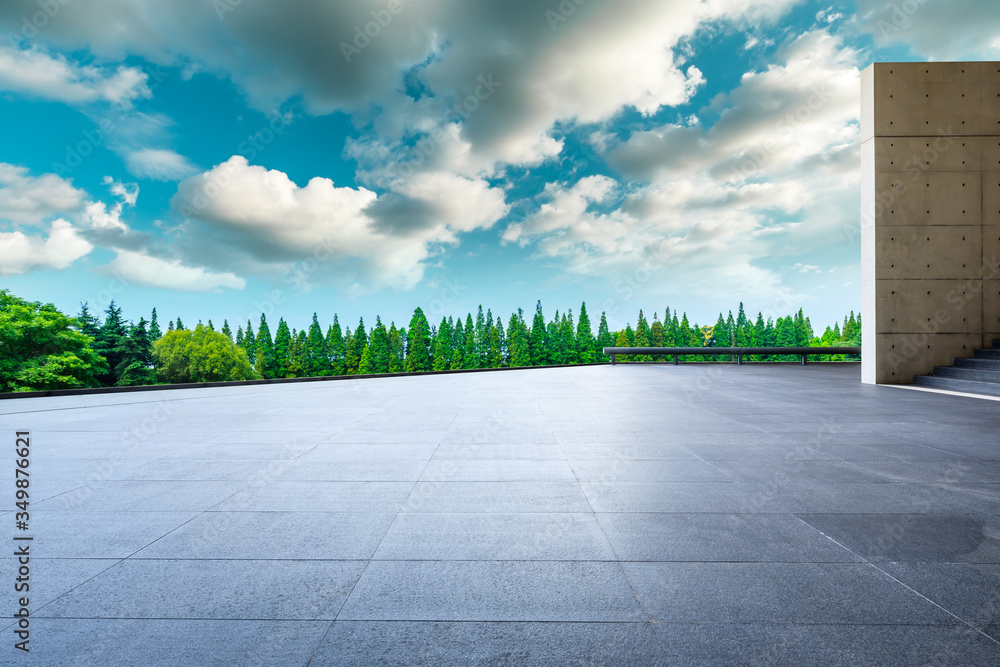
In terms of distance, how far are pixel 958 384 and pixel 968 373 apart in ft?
2.26

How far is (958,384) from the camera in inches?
444

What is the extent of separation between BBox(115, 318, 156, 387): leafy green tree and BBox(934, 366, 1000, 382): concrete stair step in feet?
188

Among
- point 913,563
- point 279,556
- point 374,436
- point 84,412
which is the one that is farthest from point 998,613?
point 84,412

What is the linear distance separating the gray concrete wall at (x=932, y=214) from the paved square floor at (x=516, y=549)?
8506mm

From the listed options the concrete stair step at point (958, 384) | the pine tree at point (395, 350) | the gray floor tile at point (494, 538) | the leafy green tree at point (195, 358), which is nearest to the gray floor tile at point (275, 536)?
the gray floor tile at point (494, 538)

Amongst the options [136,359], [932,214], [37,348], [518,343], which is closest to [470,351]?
[518,343]

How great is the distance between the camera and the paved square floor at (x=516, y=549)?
6.81ft

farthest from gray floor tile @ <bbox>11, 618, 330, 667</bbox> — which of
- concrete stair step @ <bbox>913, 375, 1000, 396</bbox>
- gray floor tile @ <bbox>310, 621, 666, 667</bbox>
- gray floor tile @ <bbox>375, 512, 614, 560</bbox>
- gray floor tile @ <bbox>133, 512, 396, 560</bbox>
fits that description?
concrete stair step @ <bbox>913, 375, 1000, 396</bbox>

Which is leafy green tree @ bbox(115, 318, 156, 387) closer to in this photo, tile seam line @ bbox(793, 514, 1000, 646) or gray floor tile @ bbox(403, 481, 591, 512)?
gray floor tile @ bbox(403, 481, 591, 512)

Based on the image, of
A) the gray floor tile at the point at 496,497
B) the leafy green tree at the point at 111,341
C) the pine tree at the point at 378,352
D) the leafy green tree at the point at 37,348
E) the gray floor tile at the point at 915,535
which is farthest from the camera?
the pine tree at the point at 378,352

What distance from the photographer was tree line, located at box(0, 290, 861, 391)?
Answer: 48219mm

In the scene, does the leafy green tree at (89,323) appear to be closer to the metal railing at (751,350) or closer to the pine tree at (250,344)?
the pine tree at (250,344)

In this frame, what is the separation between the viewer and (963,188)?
12820 mm

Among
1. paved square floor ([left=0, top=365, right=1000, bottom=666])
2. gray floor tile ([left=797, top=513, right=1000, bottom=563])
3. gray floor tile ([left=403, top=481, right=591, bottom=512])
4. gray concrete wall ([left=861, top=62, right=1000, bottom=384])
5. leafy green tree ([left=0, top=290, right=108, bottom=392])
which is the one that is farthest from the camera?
leafy green tree ([left=0, top=290, right=108, bottom=392])
